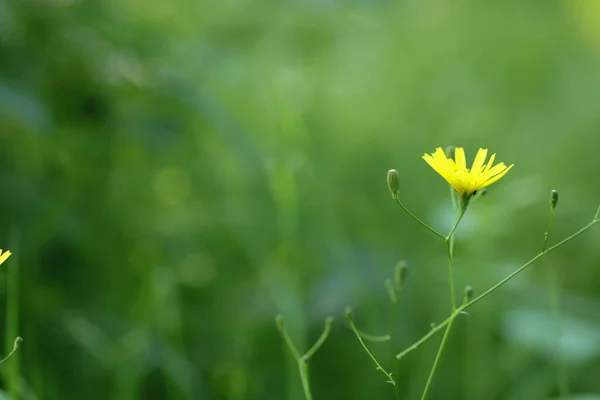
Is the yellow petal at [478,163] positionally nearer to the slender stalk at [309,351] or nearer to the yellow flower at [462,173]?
the yellow flower at [462,173]

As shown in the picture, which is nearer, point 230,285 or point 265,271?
point 265,271

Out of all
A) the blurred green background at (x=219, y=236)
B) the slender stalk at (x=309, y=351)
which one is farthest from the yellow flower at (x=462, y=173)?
the blurred green background at (x=219, y=236)

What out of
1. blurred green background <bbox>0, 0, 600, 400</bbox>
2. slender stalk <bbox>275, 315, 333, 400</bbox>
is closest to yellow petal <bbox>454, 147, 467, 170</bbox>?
slender stalk <bbox>275, 315, 333, 400</bbox>

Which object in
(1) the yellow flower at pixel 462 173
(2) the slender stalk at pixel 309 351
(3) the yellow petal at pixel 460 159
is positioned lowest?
(2) the slender stalk at pixel 309 351

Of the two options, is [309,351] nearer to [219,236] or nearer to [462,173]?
Result: [462,173]

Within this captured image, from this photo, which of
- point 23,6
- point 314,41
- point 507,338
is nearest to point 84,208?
point 23,6

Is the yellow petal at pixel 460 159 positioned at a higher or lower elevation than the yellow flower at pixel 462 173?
higher

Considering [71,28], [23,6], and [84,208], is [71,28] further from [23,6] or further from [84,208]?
[84,208]

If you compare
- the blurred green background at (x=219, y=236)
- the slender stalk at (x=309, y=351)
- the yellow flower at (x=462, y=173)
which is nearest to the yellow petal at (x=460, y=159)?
the yellow flower at (x=462, y=173)

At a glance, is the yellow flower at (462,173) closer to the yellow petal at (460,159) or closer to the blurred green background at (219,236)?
the yellow petal at (460,159)

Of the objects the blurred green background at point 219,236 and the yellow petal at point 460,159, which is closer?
the yellow petal at point 460,159
